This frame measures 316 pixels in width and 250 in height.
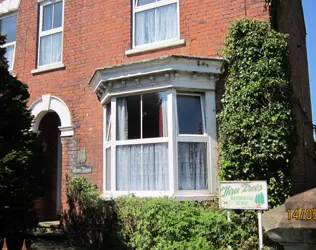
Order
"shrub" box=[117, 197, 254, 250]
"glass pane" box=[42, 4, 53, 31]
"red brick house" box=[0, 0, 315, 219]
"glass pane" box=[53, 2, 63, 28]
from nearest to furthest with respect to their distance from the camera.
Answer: "shrub" box=[117, 197, 254, 250], "red brick house" box=[0, 0, 315, 219], "glass pane" box=[53, 2, 63, 28], "glass pane" box=[42, 4, 53, 31]

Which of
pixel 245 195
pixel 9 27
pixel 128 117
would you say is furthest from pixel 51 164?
pixel 245 195

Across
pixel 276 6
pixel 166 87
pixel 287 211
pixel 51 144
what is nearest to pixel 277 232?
pixel 287 211

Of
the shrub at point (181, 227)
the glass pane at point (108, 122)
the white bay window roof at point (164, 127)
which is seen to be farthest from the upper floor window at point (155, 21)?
the shrub at point (181, 227)

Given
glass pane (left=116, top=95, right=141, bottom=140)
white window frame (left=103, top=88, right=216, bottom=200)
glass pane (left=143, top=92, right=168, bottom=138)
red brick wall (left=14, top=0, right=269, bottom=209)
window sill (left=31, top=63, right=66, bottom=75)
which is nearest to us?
white window frame (left=103, top=88, right=216, bottom=200)

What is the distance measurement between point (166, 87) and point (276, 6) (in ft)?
9.62

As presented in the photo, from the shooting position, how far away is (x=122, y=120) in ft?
26.7

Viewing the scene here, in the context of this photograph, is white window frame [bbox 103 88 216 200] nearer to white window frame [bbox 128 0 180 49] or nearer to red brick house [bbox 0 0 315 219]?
red brick house [bbox 0 0 315 219]

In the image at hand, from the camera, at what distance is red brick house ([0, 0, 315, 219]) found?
298 inches

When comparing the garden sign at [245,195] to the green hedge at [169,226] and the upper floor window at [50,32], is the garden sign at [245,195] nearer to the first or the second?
the green hedge at [169,226]

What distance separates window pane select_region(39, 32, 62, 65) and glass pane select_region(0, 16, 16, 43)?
5.27 feet

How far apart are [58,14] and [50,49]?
41.5 inches

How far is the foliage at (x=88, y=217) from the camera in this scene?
8.02m

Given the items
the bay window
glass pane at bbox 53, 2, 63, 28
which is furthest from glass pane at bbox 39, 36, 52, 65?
the bay window
